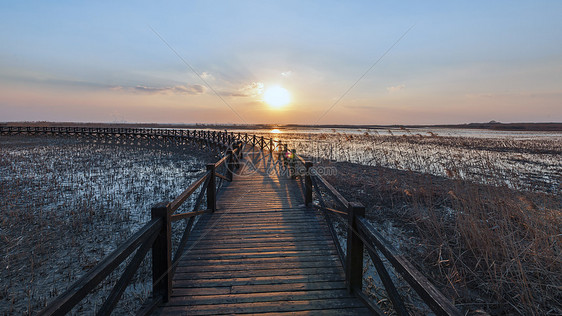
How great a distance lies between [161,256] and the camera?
10.5ft

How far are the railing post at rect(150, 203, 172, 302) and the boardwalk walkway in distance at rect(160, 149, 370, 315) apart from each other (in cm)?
23

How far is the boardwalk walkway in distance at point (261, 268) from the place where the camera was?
10.6ft

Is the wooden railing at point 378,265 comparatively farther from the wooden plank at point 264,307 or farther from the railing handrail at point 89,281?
the railing handrail at point 89,281

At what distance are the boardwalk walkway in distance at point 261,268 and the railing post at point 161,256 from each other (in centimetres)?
23

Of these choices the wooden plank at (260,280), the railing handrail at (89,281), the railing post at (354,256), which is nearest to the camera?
the railing handrail at (89,281)

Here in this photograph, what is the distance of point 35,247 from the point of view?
5676 millimetres

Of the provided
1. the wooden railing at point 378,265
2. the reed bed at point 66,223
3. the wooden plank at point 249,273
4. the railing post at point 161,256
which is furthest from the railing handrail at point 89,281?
the wooden railing at point 378,265

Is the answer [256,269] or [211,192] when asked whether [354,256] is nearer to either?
[256,269]

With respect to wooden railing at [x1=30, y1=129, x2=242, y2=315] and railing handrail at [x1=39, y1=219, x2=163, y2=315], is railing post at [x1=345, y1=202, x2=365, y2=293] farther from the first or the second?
railing handrail at [x1=39, y1=219, x2=163, y2=315]

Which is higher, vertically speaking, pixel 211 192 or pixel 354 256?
pixel 211 192

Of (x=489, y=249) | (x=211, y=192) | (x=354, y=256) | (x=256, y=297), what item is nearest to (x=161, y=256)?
(x=256, y=297)

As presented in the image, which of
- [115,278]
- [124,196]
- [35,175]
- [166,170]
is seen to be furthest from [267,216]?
[35,175]

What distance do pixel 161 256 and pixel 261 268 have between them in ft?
5.02

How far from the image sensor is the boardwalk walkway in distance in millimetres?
Result: 3221
